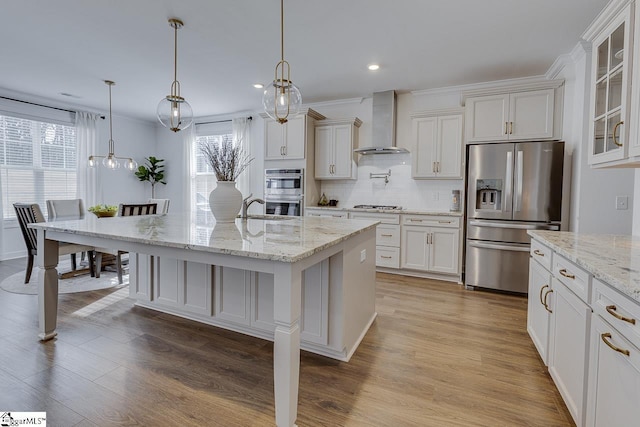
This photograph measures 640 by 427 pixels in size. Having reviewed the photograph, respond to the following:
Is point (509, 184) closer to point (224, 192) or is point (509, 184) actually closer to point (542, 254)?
point (542, 254)

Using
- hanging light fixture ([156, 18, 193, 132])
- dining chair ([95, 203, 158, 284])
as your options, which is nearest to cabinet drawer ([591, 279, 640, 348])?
hanging light fixture ([156, 18, 193, 132])

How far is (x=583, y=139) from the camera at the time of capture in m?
3.25

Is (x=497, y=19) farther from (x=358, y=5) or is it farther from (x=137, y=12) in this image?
(x=137, y=12)

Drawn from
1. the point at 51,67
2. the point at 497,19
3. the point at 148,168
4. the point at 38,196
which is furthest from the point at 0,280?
the point at 497,19

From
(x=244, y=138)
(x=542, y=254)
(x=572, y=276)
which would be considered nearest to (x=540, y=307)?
(x=542, y=254)

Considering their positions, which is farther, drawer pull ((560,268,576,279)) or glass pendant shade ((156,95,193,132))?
glass pendant shade ((156,95,193,132))

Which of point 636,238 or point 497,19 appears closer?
point 636,238

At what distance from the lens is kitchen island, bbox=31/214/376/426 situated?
4.77ft

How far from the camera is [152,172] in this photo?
6840 millimetres

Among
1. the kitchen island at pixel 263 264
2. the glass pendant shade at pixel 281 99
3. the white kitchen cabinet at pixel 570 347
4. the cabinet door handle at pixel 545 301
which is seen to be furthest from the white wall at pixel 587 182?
the glass pendant shade at pixel 281 99

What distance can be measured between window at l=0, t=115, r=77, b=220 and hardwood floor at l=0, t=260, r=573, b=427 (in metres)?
3.19

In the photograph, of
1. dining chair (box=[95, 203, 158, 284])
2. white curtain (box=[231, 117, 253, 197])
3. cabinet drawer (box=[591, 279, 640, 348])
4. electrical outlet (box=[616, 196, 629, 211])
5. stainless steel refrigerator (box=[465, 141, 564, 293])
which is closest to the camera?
cabinet drawer (box=[591, 279, 640, 348])

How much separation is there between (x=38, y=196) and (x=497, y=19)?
23.1 feet

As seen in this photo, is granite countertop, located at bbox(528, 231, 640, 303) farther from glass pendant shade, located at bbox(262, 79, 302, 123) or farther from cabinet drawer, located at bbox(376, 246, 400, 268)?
cabinet drawer, located at bbox(376, 246, 400, 268)
